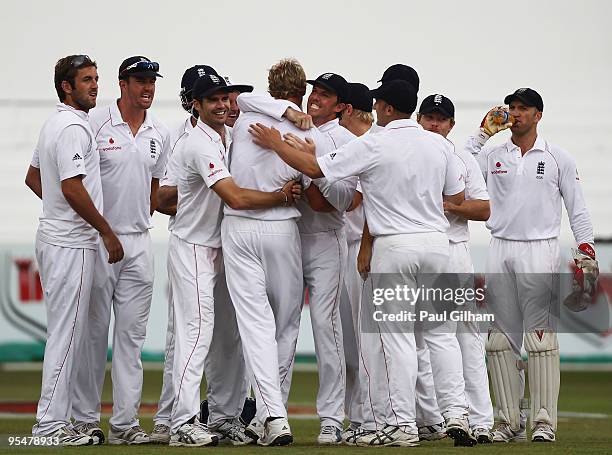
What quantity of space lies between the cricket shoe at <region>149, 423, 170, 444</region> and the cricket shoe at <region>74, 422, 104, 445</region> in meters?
0.32

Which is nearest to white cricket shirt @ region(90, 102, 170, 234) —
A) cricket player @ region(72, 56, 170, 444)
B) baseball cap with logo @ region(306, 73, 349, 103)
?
cricket player @ region(72, 56, 170, 444)

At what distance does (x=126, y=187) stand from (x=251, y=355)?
1.51 meters

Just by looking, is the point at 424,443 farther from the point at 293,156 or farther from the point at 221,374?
the point at 293,156

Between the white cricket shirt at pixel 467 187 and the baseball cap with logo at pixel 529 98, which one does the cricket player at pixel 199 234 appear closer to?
the white cricket shirt at pixel 467 187

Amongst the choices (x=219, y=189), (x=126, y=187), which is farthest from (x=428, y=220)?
(x=126, y=187)

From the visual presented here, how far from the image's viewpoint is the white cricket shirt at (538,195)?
841 centimetres

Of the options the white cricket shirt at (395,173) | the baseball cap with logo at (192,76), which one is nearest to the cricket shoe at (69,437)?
the white cricket shirt at (395,173)

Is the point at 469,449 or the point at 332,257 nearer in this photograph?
the point at 469,449

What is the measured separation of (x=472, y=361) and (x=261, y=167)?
2006 millimetres

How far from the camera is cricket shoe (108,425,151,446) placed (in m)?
7.62

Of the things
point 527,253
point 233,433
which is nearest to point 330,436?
point 233,433

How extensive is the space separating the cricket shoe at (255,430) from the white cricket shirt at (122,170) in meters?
1.53

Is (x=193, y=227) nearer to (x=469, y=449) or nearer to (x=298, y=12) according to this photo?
(x=469, y=449)

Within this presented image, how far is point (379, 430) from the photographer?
23.3 feet
